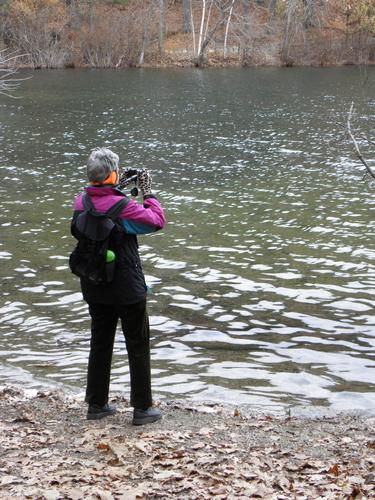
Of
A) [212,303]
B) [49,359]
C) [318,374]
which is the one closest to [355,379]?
[318,374]

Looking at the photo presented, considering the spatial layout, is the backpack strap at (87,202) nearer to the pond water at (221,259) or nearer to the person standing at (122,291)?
the person standing at (122,291)

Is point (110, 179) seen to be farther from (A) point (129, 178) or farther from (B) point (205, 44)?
(B) point (205, 44)

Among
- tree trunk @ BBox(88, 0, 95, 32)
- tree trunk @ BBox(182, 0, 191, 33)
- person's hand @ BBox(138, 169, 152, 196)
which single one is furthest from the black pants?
tree trunk @ BBox(182, 0, 191, 33)

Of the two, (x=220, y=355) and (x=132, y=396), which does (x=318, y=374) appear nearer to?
(x=220, y=355)

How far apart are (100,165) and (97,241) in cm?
66

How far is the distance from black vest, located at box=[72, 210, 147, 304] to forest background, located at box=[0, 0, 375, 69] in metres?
55.4

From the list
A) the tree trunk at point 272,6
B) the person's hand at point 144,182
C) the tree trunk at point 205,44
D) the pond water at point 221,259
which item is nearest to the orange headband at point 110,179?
the person's hand at point 144,182

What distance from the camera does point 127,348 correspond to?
663cm

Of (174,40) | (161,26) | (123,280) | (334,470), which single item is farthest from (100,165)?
(174,40)

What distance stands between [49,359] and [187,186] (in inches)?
441

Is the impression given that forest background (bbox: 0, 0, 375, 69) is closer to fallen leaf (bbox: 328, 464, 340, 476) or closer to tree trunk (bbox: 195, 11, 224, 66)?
tree trunk (bbox: 195, 11, 224, 66)

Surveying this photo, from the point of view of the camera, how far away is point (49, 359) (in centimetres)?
939

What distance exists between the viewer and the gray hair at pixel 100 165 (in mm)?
6273

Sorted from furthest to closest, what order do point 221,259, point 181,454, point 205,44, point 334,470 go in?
point 205,44
point 221,259
point 181,454
point 334,470
